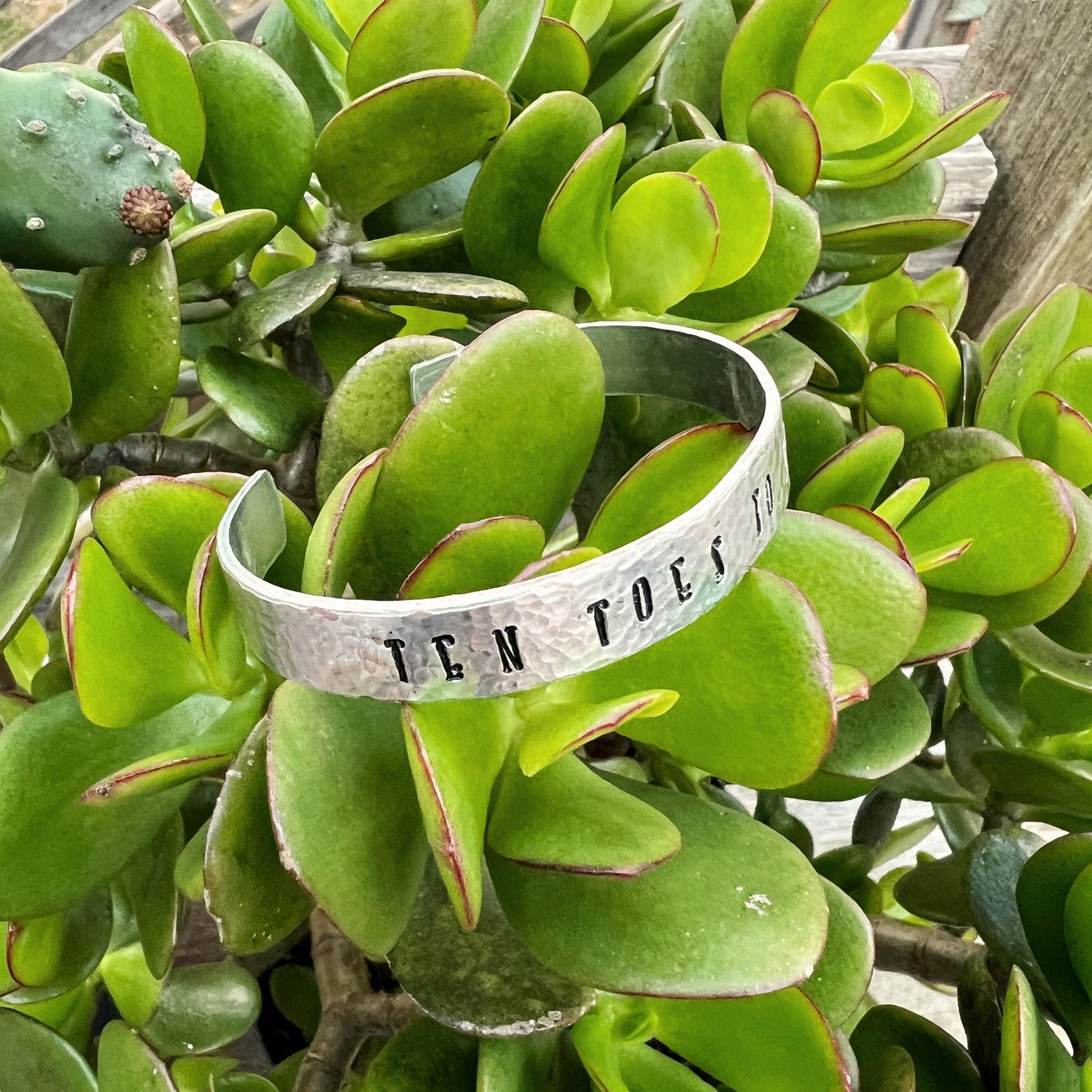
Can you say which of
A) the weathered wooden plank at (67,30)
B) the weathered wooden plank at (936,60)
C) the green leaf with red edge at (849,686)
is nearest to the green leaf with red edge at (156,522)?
the green leaf with red edge at (849,686)

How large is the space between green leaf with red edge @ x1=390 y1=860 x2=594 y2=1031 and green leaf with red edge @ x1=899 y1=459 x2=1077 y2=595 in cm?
24

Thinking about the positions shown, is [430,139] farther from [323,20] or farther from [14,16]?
[14,16]

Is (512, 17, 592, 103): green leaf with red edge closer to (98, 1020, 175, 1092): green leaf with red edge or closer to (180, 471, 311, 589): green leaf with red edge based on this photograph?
(180, 471, 311, 589): green leaf with red edge

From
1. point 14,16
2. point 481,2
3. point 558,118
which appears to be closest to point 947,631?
point 558,118

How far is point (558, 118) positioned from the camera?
392 millimetres

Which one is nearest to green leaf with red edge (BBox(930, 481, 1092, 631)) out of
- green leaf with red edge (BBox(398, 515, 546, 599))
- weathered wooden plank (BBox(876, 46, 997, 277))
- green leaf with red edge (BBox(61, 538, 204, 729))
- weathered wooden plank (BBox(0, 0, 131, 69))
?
green leaf with red edge (BBox(398, 515, 546, 599))

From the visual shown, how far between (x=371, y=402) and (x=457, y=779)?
0.14m

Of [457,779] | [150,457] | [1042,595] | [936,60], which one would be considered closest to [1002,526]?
[1042,595]

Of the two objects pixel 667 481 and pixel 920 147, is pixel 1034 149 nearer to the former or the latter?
pixel 920 147

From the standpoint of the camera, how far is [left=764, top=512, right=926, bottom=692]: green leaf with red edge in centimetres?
35

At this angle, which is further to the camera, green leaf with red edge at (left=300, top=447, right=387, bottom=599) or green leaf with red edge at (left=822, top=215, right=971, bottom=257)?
green leaf with red edge at (left=822, top=215, right=971, bottom=257)

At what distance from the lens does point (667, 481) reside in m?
0.35

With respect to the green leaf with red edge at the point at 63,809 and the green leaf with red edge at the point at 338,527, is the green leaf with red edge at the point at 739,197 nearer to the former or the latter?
the green leaf with red edge at the point at 338,527

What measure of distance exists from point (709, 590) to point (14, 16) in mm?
4140
